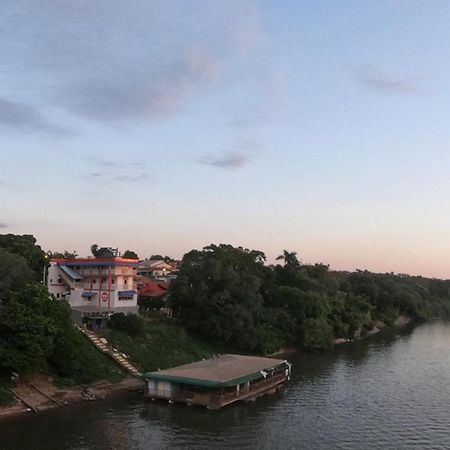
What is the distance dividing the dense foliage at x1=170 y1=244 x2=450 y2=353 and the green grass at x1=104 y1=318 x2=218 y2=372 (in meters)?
3.08

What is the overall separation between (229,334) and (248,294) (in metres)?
6.50

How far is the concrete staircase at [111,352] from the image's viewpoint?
55656 mm

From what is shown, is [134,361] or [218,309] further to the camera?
[218,309]

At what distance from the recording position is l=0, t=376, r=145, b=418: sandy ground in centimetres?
4397

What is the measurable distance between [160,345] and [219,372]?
15236 mm

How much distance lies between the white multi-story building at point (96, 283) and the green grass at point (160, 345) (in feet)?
15.2

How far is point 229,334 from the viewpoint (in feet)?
235

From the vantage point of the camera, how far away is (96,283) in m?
69.8

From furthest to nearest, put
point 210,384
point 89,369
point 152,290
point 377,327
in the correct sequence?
point 377,327 → point 152,290 → point 89,369 → point 210,384

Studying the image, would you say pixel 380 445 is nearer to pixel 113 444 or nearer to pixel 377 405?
pixel 377 405

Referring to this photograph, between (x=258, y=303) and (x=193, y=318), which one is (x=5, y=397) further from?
(x=258, y=303)

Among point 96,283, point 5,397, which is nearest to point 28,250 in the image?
point 96,283

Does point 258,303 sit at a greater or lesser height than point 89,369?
greater

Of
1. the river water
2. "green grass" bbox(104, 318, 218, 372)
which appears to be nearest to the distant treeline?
"green grass" bbox(104, 318, 218, 372)
